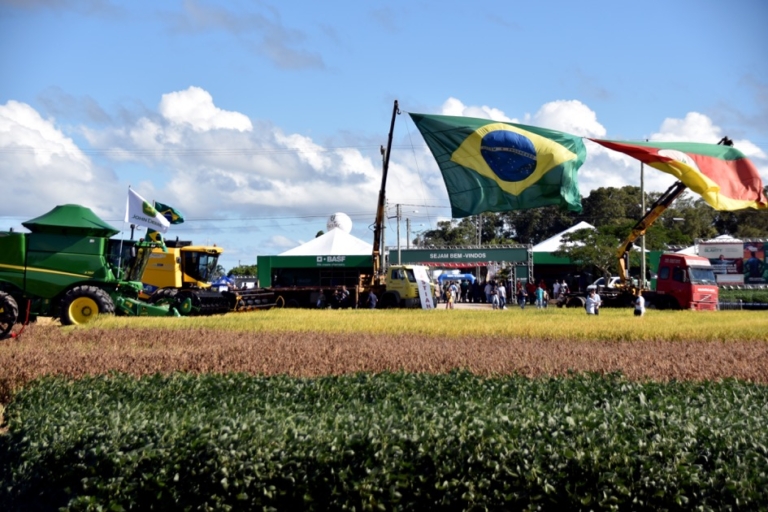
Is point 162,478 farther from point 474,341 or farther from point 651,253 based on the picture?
point 651,253

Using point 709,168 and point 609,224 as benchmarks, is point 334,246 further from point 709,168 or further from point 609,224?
point 709,168

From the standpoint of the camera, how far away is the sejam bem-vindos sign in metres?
47.3

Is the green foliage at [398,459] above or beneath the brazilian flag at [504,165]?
beneath

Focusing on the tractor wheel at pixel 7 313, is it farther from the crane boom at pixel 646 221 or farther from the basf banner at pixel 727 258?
the basf banner at pixel 727 258

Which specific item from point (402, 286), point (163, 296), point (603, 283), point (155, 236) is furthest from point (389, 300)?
point (603, 283)

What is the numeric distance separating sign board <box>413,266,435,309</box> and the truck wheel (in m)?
17.7

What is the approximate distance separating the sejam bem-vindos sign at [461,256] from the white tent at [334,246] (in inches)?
108

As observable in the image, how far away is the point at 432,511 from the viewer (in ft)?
18.6

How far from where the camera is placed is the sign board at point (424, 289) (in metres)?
37.0

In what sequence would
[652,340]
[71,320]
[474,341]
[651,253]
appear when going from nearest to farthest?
[474,341], [652,340], [71,320], [651,253]

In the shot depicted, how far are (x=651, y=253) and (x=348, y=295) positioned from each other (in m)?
23.2

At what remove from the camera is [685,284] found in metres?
36.1

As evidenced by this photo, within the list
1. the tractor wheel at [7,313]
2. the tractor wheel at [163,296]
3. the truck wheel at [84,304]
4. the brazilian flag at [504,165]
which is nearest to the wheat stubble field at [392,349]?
the tractor wheel at [7,313]

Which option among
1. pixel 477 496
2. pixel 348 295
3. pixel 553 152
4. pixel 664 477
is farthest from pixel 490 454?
pixel 348 295
